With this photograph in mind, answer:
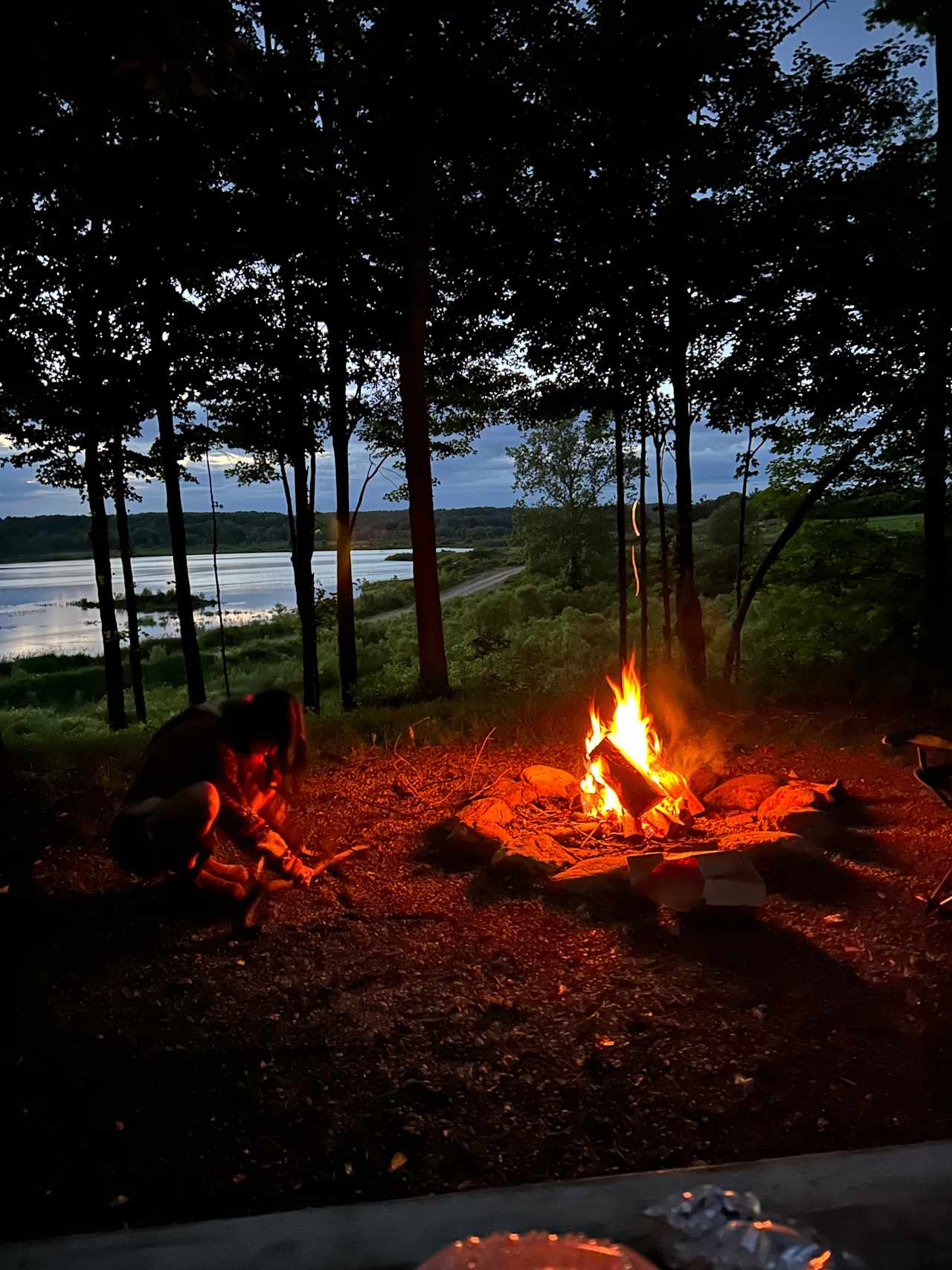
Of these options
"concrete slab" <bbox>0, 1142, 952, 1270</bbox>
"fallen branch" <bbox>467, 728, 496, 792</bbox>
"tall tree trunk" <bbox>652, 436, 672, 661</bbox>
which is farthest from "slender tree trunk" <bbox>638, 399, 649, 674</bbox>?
"concrete slab" <bbox>0, 1142, 952, 1270</bbox>

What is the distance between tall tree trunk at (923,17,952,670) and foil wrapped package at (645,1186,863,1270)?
7776 mm

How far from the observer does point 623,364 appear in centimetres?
1119

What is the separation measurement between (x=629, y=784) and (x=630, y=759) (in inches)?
7.4

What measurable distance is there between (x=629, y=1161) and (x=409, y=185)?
35.8 feet

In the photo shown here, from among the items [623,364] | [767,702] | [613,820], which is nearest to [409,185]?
[623,364]

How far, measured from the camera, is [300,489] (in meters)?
15.5

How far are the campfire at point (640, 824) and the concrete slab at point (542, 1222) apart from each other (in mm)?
1761

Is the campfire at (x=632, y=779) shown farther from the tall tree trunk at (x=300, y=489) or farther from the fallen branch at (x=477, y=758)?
the tall tree trunk at (x=300, y=489)

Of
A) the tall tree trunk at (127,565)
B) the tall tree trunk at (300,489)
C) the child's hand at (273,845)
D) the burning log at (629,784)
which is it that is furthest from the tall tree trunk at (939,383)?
the tall tree trunk at (127,565)

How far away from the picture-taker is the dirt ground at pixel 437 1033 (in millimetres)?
2486

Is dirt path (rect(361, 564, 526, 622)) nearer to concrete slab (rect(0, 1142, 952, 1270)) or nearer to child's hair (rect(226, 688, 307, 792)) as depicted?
child's hair (rect(226, 688, 307, 792))

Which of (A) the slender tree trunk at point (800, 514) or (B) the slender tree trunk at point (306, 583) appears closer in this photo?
(A) the slender tree trunk at point (800, 514)

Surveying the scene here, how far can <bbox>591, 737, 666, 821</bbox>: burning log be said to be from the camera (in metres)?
4.89

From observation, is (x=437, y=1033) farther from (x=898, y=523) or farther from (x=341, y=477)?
(x=898, y=523)
